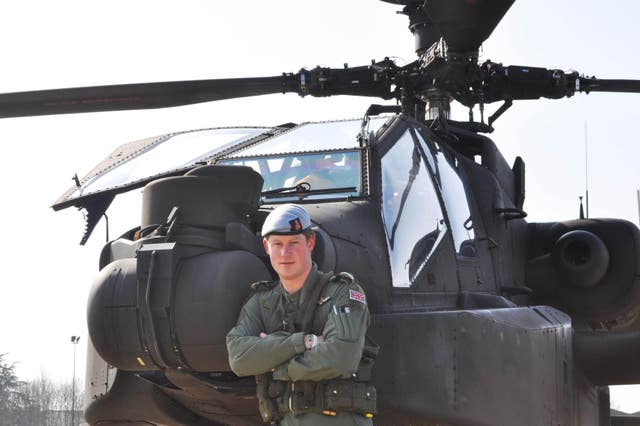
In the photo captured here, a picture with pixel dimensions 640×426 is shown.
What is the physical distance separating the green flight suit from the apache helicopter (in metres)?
0.14

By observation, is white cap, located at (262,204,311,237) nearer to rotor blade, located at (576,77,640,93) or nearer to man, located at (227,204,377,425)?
man, located at (227,204,377,425)

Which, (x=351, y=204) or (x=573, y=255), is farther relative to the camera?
(x=573, y=255)

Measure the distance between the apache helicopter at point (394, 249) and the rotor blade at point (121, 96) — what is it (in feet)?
0.03

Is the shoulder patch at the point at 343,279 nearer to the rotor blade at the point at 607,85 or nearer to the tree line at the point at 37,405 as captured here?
the rotor blade at the point at 607,85

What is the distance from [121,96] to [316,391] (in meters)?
3.05

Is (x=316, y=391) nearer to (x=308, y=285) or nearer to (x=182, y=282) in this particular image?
(x=308, y=285)

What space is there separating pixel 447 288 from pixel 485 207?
1.35 meters

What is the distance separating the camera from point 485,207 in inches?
279

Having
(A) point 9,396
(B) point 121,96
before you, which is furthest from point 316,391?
(A) point 9,396

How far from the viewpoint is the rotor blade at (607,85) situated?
8227 mm

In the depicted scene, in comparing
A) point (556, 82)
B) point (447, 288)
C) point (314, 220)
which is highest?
point (556, 82)

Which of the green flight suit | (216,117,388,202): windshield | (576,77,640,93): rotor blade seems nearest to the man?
the green flight suit

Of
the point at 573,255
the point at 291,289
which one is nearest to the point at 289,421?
the point at 291,289

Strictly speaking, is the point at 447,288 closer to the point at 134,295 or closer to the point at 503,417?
the point at 503,417
